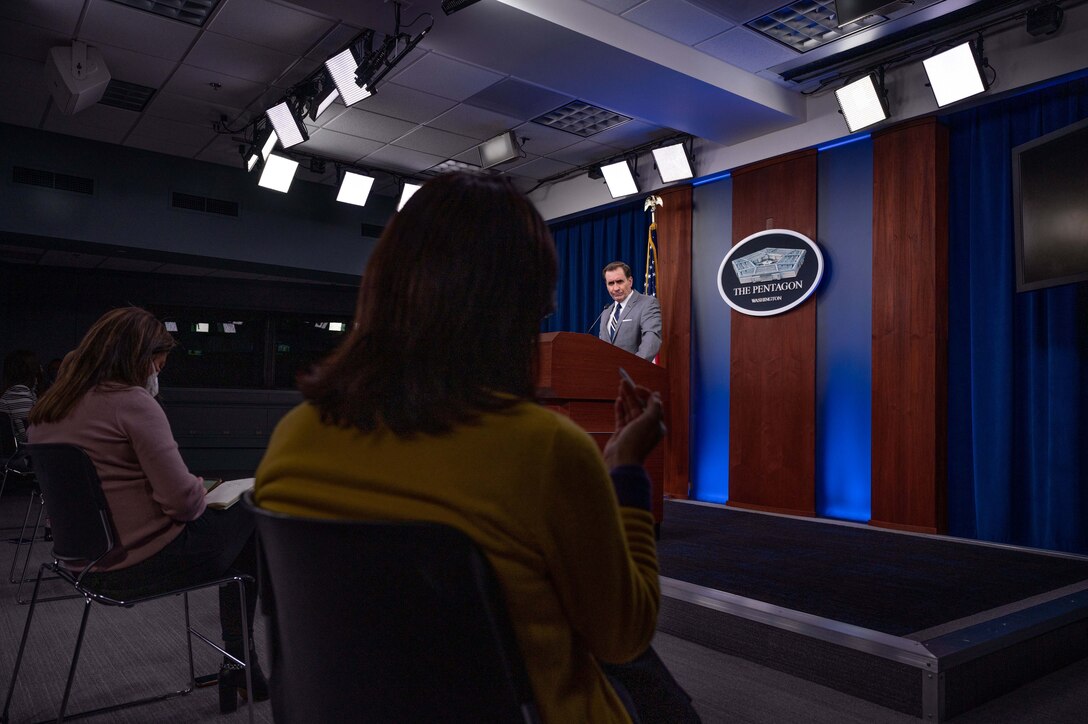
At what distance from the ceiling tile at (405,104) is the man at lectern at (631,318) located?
1867 mm

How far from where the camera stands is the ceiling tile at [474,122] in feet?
18.5

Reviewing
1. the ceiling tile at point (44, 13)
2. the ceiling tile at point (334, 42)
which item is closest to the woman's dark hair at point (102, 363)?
the ceiling tile at point (334, 42)

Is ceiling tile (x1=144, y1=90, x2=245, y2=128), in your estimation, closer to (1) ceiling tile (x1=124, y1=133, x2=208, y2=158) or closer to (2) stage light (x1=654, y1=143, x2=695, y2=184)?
(1) ceiling tile (x1=124, y1=133, x2=208, y2=158)

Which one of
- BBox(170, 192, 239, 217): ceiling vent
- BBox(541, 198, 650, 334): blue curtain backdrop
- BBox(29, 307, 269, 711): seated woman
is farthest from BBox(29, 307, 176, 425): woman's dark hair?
BBox(170, 192, 239, 217): ceiling vent

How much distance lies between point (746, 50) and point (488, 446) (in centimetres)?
465

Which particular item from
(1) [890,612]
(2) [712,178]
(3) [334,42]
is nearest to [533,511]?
(1) [890,612]

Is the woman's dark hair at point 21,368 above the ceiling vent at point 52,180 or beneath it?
beneath

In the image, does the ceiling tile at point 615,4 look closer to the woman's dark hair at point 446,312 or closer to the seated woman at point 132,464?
the seated woman at point 132,464

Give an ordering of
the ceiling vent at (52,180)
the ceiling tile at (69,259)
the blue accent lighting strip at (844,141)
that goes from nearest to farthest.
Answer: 1. the blue accent lighting strip at (844,141)
2. the ceiling vent at (52,180)
3. the ceiling tile at (69,259)

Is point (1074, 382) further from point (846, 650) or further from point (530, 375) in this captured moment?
point (530, 375)

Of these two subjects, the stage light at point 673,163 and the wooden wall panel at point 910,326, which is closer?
the wooden wall panel at point 910,326

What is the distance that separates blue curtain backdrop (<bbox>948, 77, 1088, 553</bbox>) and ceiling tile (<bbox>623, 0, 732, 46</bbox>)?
177 centimetres

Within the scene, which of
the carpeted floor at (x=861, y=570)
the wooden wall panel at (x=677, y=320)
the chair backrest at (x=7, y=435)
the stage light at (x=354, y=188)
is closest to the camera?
the carpeted floor at (x=861, y=570)

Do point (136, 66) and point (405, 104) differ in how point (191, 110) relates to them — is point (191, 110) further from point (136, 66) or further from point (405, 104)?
point (405, 104)
